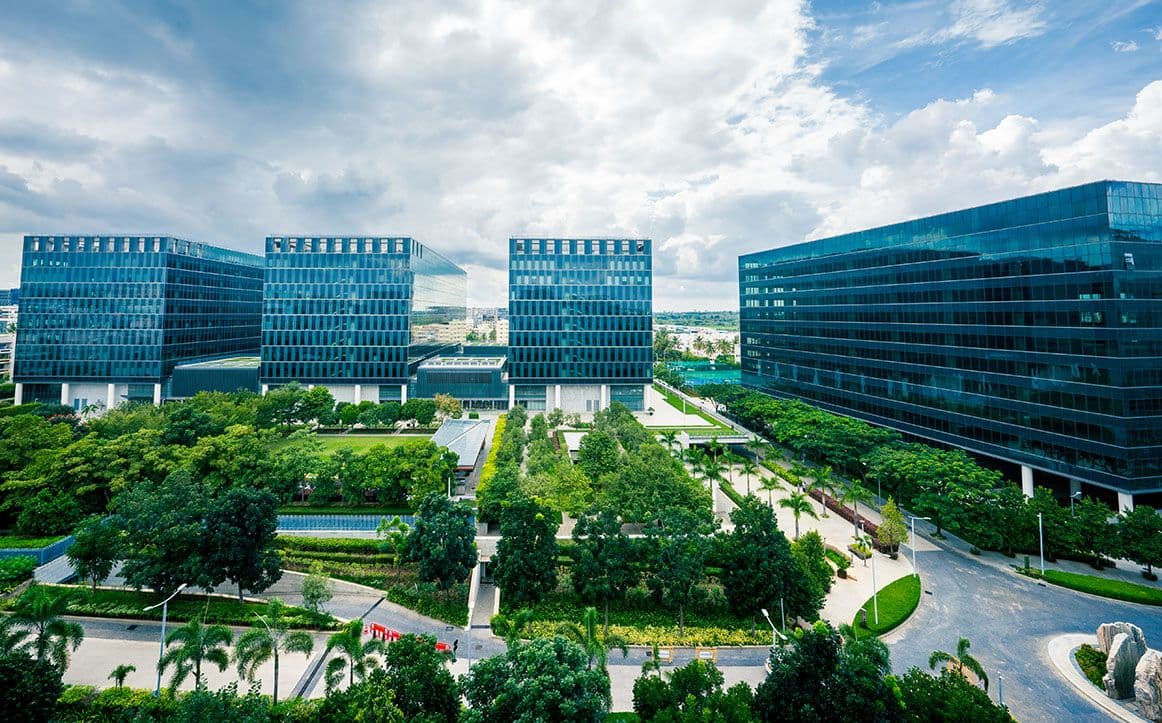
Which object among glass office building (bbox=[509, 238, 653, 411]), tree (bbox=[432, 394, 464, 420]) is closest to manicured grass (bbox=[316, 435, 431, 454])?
tree (bbox=[432, 394, 464, 420])

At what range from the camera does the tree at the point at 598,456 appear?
45031 mm

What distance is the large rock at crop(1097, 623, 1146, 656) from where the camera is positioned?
935 inches

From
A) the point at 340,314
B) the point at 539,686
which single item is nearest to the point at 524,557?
the point at 539,686

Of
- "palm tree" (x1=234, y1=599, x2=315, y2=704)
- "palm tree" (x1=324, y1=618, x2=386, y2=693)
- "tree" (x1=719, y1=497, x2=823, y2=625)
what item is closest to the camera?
"palm tree" (x1=324, y1=618, x2=386, y2=693)

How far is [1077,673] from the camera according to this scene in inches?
966

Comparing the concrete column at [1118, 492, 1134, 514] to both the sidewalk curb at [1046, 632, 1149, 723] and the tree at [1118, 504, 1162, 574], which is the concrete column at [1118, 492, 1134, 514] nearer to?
the tree at [1118, 504, 1162, 574]

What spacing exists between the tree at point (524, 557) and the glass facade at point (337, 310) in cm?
5824

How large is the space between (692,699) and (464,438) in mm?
37872

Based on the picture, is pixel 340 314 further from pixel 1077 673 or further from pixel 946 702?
pixel 1077 673

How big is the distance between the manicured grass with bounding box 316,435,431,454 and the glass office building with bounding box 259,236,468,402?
15.9 m

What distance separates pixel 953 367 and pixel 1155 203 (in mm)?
18952

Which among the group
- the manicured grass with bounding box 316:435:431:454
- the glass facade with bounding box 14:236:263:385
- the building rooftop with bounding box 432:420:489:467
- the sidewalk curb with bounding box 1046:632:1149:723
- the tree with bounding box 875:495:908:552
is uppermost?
the glass facade with bounding box 14:236:263:385

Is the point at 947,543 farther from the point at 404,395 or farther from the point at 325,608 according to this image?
the point at 404,395

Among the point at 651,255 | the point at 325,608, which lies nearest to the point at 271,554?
the point at 325,608
